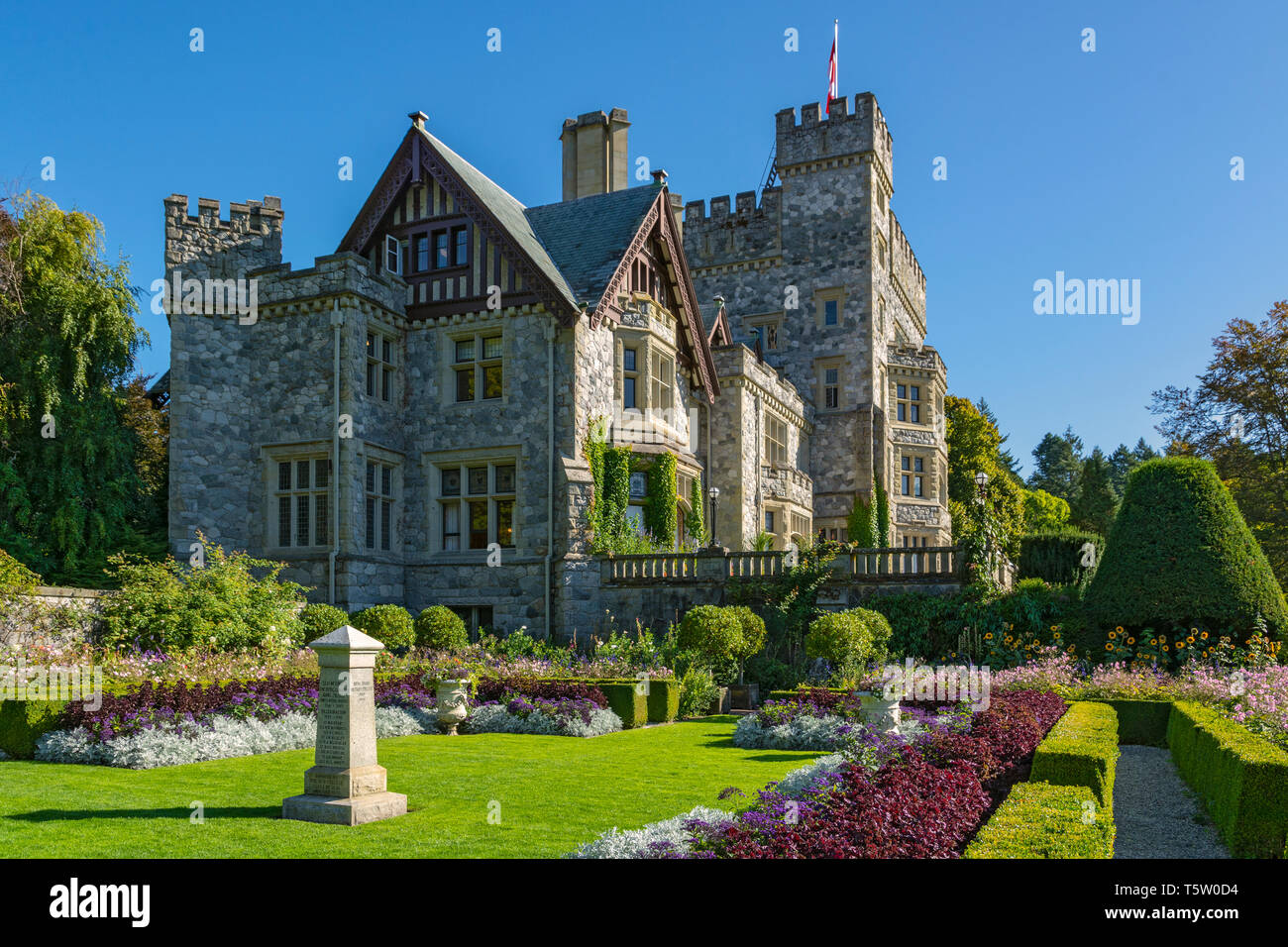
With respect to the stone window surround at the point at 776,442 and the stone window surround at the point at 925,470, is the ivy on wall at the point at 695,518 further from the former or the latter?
the stone window surround at the point at 925,470

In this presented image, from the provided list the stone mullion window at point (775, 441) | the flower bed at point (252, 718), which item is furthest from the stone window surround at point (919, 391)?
the flower bed at point (252, 718)

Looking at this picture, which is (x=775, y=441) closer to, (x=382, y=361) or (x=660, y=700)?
(x=382, y=361)

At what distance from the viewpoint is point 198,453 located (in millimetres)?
22422

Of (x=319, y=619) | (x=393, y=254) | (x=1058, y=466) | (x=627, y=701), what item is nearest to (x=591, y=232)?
(x=393, y=254)

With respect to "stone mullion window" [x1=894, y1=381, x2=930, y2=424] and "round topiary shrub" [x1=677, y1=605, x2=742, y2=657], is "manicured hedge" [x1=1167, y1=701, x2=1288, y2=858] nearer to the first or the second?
"round topiary shrub" [x1=677, y1=605, x2=742, y2=657]

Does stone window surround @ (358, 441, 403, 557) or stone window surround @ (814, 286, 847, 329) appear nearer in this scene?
stone window surround @ (358, 441, 403, 557)

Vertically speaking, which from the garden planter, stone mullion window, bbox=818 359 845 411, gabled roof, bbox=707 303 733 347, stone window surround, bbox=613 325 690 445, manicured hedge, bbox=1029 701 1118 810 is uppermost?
gabled roof, bbox=707 303 733 347

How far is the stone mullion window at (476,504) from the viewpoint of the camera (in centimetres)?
2339

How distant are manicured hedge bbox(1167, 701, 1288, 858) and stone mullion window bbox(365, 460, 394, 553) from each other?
57.4ft

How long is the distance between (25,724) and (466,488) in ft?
40.3

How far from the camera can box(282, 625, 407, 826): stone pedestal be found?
8.75 meters

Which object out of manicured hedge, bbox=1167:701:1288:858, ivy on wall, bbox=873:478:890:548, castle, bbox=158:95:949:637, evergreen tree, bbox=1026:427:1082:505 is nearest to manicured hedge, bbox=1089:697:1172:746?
manicured hedge, bbox=1167:701:1288:858

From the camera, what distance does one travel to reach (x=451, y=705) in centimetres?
1523
